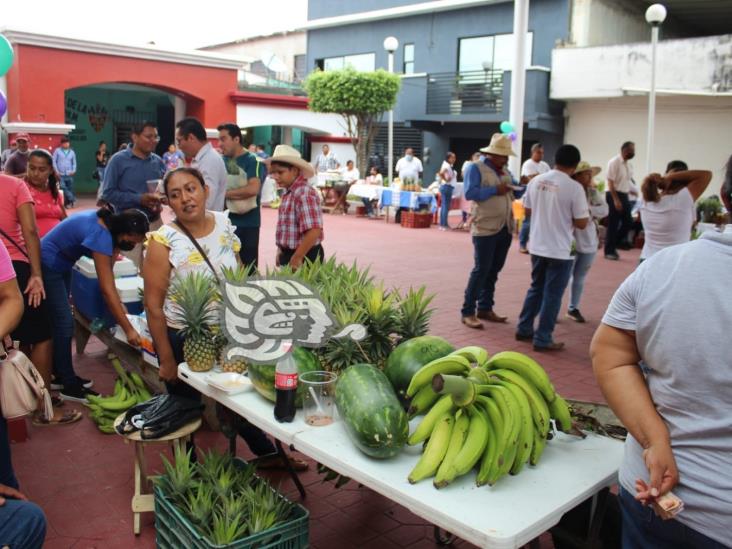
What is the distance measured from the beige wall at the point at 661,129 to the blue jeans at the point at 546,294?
41.9 feet

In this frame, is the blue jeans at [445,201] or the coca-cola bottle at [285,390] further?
the blue jeans at [445,201]

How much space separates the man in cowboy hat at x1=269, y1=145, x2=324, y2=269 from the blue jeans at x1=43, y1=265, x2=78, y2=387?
1656 mm

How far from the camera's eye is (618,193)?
12.0 metres

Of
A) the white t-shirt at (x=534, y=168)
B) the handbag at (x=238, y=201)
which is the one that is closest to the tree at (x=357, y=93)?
the white t-shirt at (x=534, y=168)

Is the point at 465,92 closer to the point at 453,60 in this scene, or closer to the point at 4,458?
the point at 453,60

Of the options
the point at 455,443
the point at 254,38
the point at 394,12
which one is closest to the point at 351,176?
the point at 394,12

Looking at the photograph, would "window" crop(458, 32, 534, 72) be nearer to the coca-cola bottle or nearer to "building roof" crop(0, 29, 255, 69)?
"building roof" crop(0, 29, 255, 69)

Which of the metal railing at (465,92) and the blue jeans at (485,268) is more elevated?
the metal railing at (465,92)

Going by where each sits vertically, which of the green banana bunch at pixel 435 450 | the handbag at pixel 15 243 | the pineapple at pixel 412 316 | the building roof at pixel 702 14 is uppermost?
the building roof at pixel 702 14

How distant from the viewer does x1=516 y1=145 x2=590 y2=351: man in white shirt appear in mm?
6312

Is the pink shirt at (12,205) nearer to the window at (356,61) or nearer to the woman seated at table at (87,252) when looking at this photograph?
the woman seated at table at (87,252)

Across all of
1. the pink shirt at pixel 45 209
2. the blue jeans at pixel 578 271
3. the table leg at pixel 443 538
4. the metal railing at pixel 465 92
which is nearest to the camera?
the table leg at pixel 443 538

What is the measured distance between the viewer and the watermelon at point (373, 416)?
2246 mm

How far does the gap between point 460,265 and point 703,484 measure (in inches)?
381
